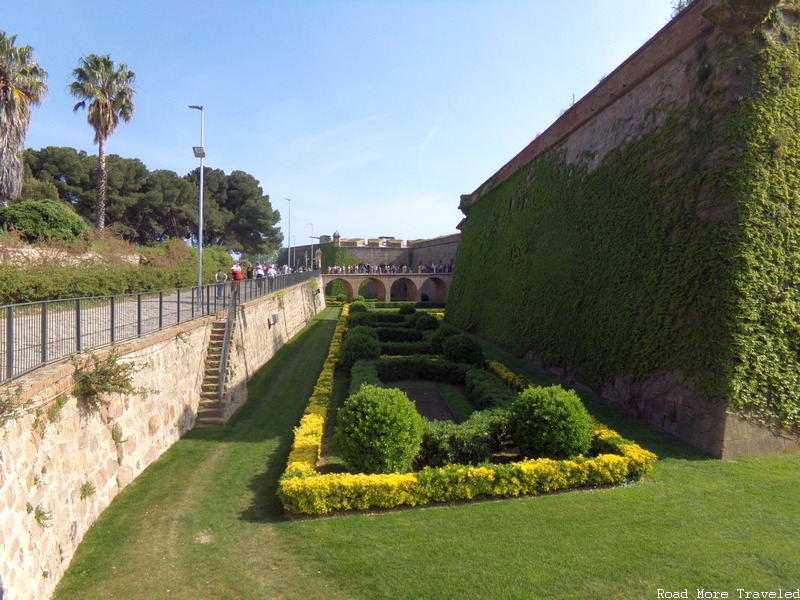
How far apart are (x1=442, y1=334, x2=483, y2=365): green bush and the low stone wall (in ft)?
24.2

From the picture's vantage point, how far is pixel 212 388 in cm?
1095

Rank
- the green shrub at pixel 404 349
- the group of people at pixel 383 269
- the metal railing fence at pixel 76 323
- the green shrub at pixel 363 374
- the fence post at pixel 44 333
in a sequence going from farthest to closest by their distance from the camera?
the group of people at pixel 383 269
the green shrub at pixel 404 349
the green shrub at pixel 363 374
the fence post at pixel 44 333
the metal railing fence at pixel 76 323

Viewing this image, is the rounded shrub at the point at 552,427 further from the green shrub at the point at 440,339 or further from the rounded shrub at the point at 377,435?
the green shrub at the point at 440,339

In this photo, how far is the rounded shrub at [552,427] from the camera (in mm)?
7336

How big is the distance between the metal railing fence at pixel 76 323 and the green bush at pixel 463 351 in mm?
7358

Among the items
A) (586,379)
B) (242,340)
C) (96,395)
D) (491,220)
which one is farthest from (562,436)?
(491,220)

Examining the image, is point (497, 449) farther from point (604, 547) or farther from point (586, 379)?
point (586, 379)

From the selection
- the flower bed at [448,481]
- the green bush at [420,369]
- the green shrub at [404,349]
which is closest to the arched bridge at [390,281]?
the green shrub at [404,349]

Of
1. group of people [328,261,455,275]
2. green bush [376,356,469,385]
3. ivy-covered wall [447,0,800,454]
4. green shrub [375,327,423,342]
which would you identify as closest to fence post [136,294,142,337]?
green bush [376,356,469,385]

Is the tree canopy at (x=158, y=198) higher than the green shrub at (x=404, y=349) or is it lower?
higher

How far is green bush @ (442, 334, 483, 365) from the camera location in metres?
14.8

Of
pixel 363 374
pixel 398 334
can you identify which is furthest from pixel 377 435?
pixel 398 334

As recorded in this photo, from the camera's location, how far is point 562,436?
730 cm

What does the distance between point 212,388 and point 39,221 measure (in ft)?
43.4
